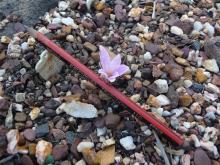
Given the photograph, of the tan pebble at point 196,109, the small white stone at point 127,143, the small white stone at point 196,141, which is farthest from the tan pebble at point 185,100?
the small white stone at point 127,143

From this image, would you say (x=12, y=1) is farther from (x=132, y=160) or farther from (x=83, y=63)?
(x=132, y=160)

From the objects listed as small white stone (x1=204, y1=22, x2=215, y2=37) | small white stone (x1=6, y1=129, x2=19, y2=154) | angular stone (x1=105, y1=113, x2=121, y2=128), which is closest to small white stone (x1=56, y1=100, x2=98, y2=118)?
angular stone (x1=105, y1=113, x2=121, y2=128)

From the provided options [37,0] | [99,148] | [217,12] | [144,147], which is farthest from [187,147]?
[37,0]

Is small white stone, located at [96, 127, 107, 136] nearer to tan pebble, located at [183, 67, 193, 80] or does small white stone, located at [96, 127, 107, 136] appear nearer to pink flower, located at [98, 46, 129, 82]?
pink flower, located at [98, 46, 129, 82]

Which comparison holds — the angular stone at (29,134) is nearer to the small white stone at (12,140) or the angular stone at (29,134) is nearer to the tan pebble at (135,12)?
the small white stone at (12,140)

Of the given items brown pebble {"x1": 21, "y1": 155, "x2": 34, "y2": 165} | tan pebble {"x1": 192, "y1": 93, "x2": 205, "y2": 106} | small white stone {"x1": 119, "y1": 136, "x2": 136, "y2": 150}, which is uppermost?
tan pebble {"x1": 192, "y1": 93, "x2": 205, "y2": 106}

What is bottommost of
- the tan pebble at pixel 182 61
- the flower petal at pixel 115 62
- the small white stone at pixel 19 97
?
the small white stone at pixel 19 97

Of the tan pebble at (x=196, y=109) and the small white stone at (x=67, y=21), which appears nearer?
the tan pebble at (x=196, y=109)
